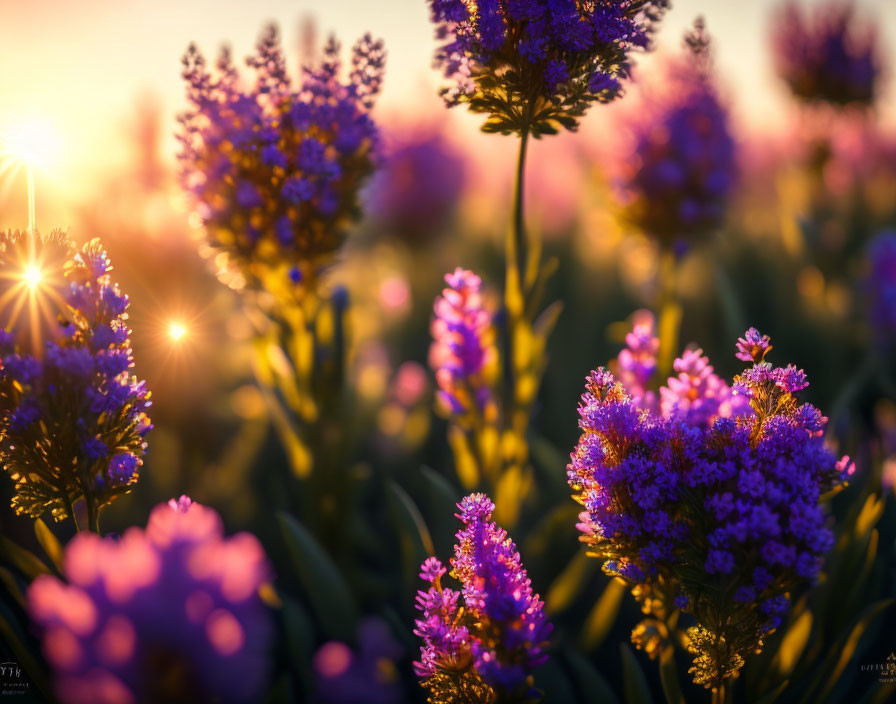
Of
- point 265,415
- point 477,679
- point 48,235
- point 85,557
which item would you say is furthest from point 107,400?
point 265,415

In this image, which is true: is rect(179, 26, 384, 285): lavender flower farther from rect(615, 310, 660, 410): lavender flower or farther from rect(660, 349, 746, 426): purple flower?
rect(660, 349, 746, 426): purple flower

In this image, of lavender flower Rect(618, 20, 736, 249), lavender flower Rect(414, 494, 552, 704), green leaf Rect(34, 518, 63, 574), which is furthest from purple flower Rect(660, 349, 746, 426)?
lavender flower Rect(618, 20, 736, 249)

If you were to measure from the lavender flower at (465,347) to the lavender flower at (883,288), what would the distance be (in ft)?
12.8

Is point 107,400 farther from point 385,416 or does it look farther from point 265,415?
point 385,416

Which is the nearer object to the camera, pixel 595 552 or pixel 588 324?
pixel 595 552

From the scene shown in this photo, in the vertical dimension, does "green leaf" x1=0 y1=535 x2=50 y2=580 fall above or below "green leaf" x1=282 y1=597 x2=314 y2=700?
above

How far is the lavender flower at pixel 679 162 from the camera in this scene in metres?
3.59

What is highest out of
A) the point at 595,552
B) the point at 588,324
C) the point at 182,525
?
the point at 588,324

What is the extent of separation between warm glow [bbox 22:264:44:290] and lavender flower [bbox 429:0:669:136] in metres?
1.27

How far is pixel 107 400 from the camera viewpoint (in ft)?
5.17

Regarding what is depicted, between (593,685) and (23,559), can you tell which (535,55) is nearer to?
(593,685)

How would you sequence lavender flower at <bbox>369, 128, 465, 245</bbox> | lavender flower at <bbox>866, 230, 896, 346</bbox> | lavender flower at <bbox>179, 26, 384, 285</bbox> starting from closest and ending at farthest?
lavender flower at <bbox>179, 26, 384, 285</bbox>, lavender flower at <bbox>866, 230, 896, 346</bbox>, lavender flower at <bbox>369, 128, 465, 245</bbox>

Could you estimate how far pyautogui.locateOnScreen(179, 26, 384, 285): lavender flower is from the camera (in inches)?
87.7

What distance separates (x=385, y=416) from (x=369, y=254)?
18.6 ft
